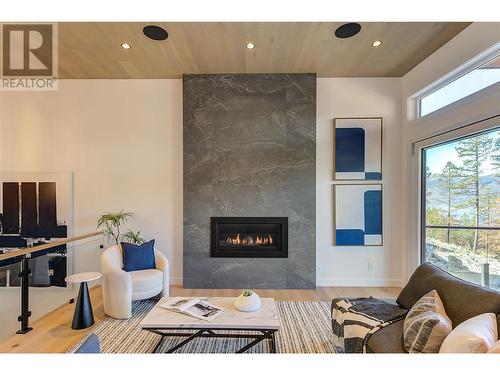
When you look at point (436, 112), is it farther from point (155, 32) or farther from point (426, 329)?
point (155, 32)

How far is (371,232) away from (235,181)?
2.36 metres

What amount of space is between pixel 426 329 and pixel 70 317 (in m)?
3.65

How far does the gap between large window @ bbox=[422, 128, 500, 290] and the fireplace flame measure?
234cm

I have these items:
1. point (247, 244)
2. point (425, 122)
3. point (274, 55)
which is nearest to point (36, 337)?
point (247, 244)

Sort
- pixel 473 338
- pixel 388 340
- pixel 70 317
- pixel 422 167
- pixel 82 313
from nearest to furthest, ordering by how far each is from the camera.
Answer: pixel 473 338 → pixel 388 340 → pixel 82 313 → pixel 70 317 → pixel 422 167

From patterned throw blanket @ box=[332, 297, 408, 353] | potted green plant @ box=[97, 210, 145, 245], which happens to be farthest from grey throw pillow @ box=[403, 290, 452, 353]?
potted green plant @ box=[97, 210, 145, 245]

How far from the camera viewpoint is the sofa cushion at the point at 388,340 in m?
1.67

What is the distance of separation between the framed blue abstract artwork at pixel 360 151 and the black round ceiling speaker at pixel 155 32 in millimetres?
2912

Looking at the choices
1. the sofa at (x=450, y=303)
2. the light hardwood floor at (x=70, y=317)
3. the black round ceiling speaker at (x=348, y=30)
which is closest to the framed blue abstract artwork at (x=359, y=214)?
the light hardwood floor at (x=70, y=317)

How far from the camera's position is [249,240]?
4.11 m

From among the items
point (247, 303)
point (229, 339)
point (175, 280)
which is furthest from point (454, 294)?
point (175, 280)

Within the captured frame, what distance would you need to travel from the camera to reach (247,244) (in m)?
4.11

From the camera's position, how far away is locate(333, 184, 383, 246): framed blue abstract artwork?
13.5ft

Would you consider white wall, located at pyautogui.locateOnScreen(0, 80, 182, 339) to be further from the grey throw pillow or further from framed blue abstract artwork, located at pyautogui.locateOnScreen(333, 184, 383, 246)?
the grey throw pillow
